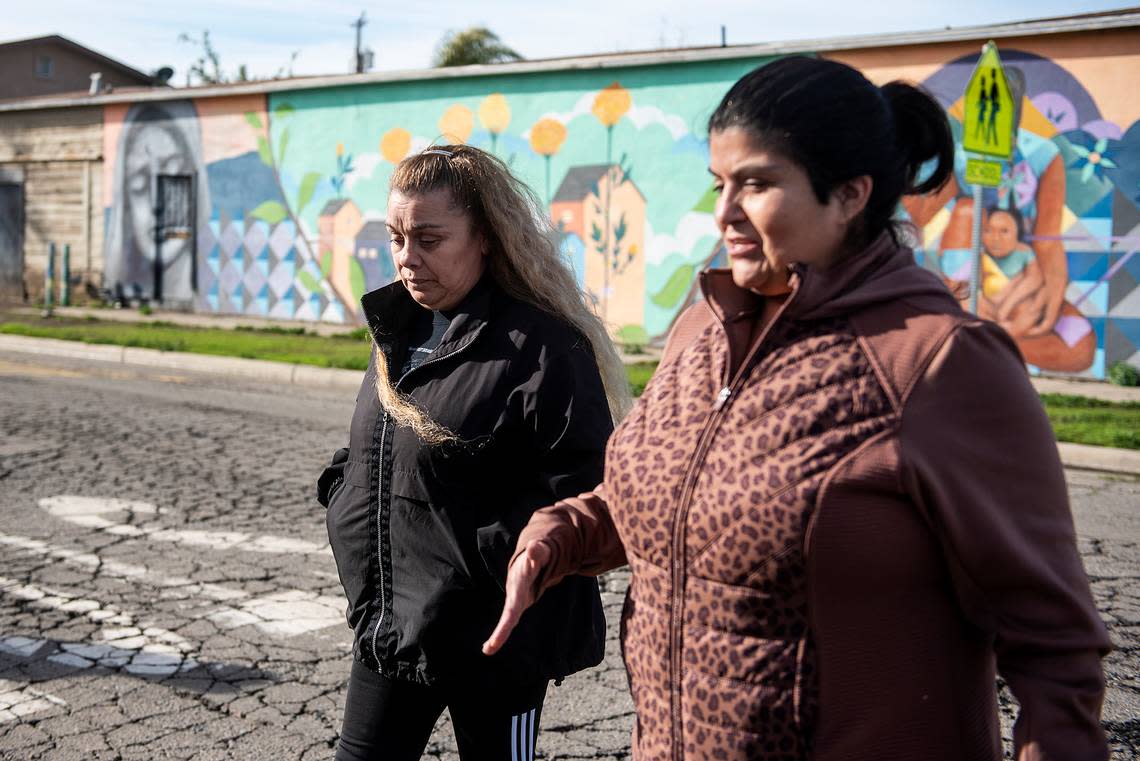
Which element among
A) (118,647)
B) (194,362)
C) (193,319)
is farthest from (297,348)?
(118,647)

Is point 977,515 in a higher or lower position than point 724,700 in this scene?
higher

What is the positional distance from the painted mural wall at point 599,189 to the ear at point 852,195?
7.58 metres

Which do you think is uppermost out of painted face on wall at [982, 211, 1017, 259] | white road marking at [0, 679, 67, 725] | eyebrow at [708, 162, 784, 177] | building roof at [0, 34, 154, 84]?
building roof at [0, 34, 154, 84]

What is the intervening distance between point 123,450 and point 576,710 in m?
5.39

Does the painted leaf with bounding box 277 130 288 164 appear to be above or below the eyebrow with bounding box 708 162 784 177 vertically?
above

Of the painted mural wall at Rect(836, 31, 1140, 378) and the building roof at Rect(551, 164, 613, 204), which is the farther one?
the building roof at Rect(551, 164, 613, 204)

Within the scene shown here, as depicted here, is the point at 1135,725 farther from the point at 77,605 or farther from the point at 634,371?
the point at 634,371

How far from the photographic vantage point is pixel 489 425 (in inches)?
104

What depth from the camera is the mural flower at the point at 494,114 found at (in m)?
17.9

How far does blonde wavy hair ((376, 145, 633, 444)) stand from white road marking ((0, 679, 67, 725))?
204 centimetres

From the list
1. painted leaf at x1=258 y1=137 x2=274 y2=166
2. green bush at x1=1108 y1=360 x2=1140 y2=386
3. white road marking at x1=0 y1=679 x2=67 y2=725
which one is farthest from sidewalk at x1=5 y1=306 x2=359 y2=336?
white road marking at x1=0 y1=679 x2=67 y2=725

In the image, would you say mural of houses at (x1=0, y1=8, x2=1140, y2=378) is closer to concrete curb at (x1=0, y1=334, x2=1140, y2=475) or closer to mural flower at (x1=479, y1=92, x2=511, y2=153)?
mural flower at (x1=479, y1=92, x2=511, y2=153)

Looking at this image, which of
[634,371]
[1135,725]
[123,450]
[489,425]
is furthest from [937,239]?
[489,425]

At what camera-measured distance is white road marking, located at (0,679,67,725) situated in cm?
392
